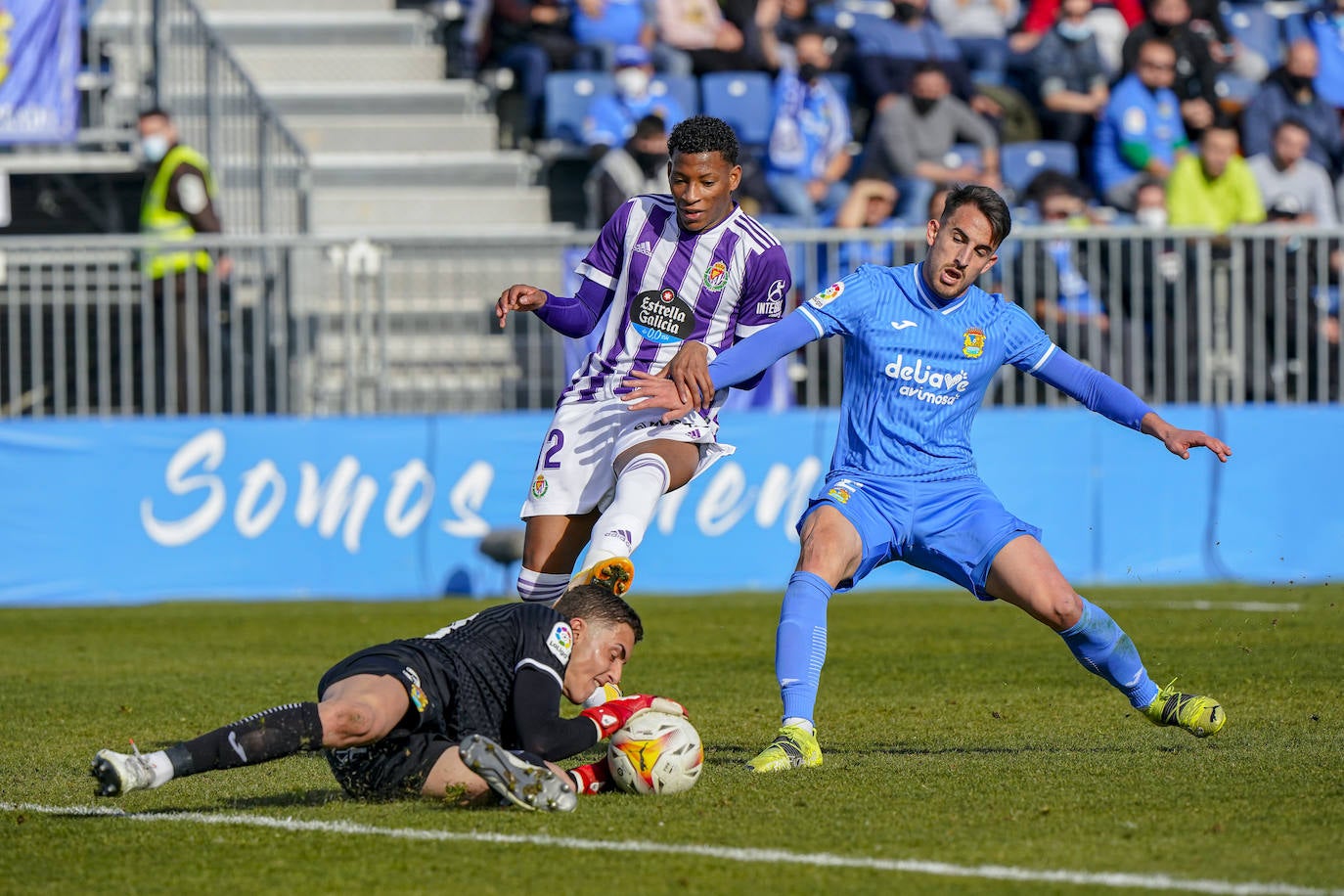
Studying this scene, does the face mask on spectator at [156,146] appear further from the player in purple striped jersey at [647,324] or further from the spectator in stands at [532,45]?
the player in purple striped jersey at [647,324]

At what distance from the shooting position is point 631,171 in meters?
17.3

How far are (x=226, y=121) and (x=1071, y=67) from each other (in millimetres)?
9059

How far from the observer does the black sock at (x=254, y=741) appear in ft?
18.5

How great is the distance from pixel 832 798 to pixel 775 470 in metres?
9.10

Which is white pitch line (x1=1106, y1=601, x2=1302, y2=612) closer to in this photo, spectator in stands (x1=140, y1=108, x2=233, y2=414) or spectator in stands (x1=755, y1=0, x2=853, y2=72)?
spectator in stands (x1=140, y1=108, x2=233, y2=414)

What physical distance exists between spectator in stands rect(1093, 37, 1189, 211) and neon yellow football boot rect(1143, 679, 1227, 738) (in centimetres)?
1294

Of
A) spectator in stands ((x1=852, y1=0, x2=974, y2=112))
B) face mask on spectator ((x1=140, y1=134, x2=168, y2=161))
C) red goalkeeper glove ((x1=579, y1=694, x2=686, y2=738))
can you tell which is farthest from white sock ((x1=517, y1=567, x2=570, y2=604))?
spectator in stands ((x1=852, y1=0, x2=974, y2=112))

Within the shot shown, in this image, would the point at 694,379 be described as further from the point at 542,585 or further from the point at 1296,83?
the point at 1296,83

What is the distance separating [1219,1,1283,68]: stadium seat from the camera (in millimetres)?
22734

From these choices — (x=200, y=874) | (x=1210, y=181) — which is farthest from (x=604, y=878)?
(x=1210, y=181)

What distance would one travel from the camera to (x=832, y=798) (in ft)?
20.4

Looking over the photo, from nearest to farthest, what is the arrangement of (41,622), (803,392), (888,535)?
(888,535), (41,622), (803,392)

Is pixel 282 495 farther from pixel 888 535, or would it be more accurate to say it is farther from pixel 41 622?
pixel 888 535

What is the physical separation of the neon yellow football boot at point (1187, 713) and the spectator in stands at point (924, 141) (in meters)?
11.5
